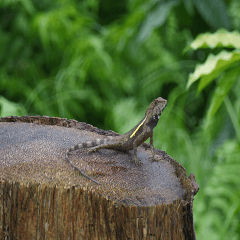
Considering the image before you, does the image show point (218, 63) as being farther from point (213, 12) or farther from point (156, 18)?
point (213, 12)

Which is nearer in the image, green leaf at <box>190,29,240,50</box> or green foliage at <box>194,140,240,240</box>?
green leaf at <box>190,29,240,50</box>

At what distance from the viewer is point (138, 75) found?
4.74m

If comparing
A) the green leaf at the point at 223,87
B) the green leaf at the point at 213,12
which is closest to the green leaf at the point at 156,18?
the green leaf at the point at 213,12

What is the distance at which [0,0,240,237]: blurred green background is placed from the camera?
3066mm

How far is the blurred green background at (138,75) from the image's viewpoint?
10.1 ft

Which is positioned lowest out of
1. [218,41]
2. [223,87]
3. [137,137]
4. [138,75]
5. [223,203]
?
[223,203]

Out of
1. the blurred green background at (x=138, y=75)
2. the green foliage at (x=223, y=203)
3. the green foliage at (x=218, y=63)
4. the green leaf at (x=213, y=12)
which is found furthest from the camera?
the green leaf at (x=213, y=12)

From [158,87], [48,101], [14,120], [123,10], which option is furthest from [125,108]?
[123,10]

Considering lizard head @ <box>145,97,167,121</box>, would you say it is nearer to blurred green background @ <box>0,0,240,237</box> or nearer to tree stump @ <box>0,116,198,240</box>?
tree stump @ <box>0,116,198,240</box>

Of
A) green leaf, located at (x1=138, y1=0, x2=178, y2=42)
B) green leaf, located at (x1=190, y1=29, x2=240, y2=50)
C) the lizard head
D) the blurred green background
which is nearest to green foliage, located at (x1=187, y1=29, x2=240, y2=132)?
green leaf, located at (x1=190, y1=29, x2=240, y2=50)

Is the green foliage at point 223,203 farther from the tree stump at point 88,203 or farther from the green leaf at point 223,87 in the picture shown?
the tree stump at point 88,203

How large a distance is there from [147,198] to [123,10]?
503 centimetres

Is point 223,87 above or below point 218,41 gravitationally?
below

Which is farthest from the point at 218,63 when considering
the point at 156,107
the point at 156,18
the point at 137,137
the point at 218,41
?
the point at 156,18
